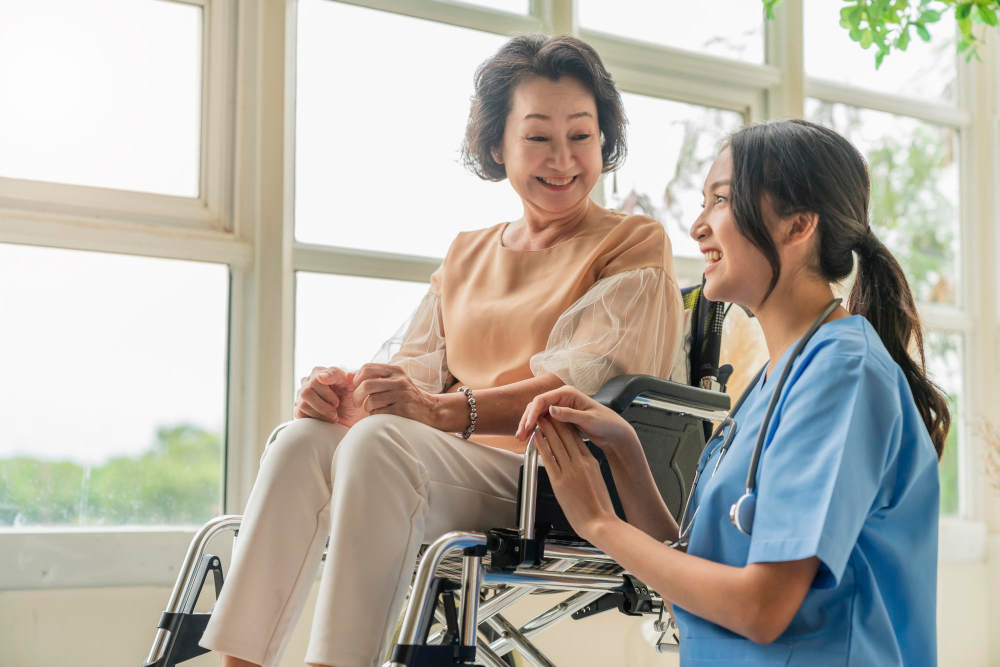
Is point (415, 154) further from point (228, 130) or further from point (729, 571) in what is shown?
point (729, 571)

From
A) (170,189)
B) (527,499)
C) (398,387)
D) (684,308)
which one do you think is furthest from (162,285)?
(527,499)

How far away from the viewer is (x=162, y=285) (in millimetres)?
2379

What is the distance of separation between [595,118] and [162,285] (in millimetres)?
1199

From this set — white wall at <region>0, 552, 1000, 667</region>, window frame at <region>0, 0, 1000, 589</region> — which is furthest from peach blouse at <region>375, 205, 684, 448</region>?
white wall at <region>0, 552, 1000, 667</region>

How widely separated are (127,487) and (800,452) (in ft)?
6.07

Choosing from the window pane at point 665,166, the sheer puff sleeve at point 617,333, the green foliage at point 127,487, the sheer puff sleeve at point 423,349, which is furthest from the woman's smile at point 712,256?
the window pane at point 665,166

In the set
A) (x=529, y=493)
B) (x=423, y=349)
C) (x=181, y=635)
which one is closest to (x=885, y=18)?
(x=423, y=349)

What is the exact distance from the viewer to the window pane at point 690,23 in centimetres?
302

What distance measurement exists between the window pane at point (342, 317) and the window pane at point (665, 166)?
80 centimetres

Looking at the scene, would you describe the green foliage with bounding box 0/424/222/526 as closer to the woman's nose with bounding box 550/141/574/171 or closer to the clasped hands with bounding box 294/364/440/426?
the clasped hands with bounding box 294/364/440/426

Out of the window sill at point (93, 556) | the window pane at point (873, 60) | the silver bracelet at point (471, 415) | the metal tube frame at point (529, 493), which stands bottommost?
the window sill at point (93, 556)

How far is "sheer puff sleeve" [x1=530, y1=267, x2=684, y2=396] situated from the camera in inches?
60.1

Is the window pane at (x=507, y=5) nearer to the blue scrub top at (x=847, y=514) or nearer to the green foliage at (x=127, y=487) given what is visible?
the green foliage at (x=127, y=487)

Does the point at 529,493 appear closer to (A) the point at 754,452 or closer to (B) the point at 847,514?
(A) the point at 754,452
